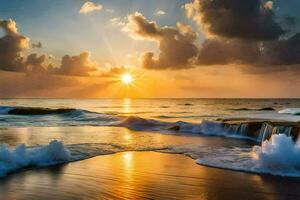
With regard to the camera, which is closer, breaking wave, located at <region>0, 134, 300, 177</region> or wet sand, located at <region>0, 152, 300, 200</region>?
wet sand, located at <region>0, 152, 300, 200</region>

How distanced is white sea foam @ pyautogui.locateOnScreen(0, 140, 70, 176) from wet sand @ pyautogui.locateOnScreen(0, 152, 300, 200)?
2.11 feet

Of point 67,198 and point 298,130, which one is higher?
point 298,130

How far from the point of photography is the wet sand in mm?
8648

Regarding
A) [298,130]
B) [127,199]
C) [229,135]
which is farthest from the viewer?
[229,135]

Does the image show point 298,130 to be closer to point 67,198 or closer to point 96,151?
point 96,151

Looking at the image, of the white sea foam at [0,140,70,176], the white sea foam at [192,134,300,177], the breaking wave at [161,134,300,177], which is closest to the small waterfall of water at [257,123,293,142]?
the breaking wave at [161,134,300,177]

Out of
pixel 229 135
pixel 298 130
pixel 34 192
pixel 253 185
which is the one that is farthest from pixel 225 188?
pixel 229 135

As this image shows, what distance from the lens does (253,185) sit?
32.0ft

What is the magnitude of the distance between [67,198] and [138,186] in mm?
1969

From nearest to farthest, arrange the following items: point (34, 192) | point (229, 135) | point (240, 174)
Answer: point (34, 192), point (240, 174), point (229, 135)

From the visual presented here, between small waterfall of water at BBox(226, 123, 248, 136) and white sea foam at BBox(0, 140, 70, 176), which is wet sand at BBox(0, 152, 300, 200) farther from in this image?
small waterfall of water at BBox(226, 123, 248, 136)

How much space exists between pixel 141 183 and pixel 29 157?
494cm

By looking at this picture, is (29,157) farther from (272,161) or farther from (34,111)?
(34,111)

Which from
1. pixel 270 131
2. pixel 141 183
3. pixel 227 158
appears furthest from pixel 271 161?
pixel 270 131
